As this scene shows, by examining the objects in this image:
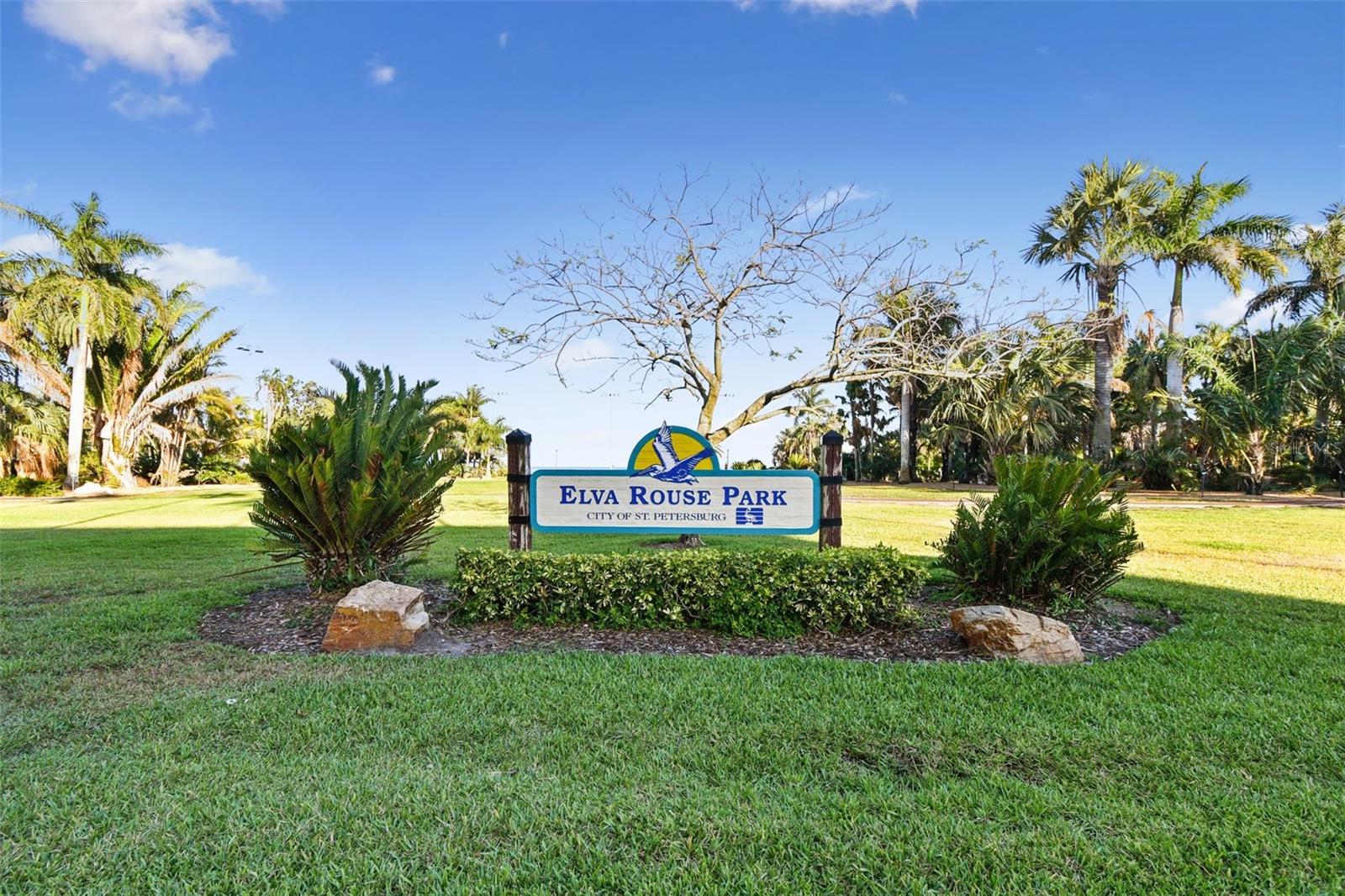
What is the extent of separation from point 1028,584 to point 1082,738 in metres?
2.63

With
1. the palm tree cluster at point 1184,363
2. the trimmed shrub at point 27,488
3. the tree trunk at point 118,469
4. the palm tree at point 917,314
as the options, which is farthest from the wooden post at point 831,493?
the tree trunk at point 118,469

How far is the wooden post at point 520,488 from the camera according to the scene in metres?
6.20

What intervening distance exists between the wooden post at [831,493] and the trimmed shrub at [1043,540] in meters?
1.01

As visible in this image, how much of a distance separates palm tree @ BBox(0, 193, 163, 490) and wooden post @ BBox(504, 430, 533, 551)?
89.1 ft

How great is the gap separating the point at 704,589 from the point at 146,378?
111 ft

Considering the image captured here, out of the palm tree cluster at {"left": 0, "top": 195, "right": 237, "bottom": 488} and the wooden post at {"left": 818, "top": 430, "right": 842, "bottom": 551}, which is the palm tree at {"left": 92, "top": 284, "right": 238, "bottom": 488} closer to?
the palm tree cluster at {"left": 0, "top": 195, "right": 237, "bottom": 488}

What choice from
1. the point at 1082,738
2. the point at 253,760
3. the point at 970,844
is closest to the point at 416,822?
the point at 253,760

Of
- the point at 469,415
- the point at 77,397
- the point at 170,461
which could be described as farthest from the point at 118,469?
the point at 469,415

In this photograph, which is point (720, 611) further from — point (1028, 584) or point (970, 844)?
point (970, 844)

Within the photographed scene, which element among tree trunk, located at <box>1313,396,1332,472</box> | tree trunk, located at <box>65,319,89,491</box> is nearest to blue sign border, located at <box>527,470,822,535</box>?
tree trunk, located at <box>1313,396,1332,472</box>

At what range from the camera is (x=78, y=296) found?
2552 cm

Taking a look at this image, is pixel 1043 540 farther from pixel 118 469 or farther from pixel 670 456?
pixel 118 469

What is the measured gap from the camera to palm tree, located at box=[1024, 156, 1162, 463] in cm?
2395

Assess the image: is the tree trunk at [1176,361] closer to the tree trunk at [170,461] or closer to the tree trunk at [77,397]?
the tree trunk at [77,397]
